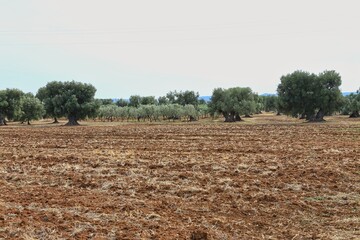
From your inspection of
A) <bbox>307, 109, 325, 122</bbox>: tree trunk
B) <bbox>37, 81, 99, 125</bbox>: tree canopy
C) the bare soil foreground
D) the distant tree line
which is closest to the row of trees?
the distant tree line

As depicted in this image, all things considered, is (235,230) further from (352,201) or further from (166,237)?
(352,201)

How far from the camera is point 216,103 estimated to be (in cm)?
8531

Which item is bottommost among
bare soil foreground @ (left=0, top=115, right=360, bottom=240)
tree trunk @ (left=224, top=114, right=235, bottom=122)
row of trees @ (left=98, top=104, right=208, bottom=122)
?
Result: bare soil foreground @ (left=0, top=115, right=360, bottom=240)

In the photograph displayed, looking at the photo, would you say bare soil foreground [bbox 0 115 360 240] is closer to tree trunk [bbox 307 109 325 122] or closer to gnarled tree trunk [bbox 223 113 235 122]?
tree trunk [bbox 307 109 325 122]

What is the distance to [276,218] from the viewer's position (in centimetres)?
984

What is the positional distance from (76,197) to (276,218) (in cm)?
596

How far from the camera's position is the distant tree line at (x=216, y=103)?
66.2 m

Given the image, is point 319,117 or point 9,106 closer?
point 319,117

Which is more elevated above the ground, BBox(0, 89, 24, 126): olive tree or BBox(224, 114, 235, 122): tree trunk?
BBox(0, 89, 24, 126): olive tree

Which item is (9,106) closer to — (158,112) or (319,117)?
(158,112)

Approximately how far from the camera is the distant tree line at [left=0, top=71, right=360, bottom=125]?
66.2 m

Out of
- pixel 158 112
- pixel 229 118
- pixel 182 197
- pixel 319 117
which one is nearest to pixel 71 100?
pixel 158 112

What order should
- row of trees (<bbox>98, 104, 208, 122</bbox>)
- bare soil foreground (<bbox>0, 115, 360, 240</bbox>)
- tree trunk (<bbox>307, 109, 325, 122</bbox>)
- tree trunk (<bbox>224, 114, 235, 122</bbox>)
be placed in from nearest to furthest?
bare soil foreground (<bbox>0, 115, 360, 240</bbox>) < tree trunk (<bbox>307, 109, 325, 122</bbox>) < tree trunk (<bbox>224, 114, 235, 122</bbox>) < row of trees (<bbox>98, 104, 208, 122</bbox>)

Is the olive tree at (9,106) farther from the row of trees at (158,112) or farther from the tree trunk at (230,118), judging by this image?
the tree trunk at (230,118)
